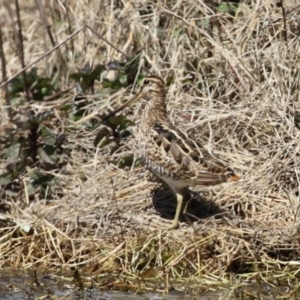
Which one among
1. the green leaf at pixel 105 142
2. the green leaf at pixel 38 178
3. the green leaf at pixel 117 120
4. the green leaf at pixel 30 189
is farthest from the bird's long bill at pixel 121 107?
the green leaf at pixel 30 189

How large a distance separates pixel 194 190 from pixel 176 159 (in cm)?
46

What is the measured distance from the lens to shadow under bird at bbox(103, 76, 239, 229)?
5.57m

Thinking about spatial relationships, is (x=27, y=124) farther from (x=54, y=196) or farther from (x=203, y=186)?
(x=203, y=186)

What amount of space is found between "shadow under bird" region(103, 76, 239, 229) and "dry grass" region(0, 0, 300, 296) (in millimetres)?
248

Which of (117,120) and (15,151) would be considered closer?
(15,151)

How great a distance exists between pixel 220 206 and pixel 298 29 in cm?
159

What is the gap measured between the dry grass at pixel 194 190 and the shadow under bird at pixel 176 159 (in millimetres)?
248

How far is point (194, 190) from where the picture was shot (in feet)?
19.7

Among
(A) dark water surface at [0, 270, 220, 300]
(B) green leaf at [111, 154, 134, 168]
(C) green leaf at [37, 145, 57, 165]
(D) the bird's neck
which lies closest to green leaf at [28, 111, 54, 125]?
(C) green leaf at [37, 145, 57, 165]

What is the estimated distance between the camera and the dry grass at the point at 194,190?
5367mm

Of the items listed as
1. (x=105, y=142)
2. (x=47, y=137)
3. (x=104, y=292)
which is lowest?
(x=104, y=292)

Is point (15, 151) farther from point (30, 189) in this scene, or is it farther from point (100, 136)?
point (100, 136)

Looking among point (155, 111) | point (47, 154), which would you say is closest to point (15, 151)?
point (47, 154)

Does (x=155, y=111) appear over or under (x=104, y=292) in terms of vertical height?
over
